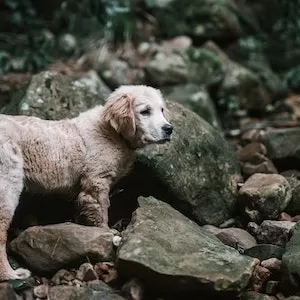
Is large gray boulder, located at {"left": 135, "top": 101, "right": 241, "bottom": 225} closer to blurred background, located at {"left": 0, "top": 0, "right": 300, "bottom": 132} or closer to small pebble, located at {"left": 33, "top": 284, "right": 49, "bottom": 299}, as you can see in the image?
small pebble, located at {"left": 33, "top": 284, "right": 49, "bottom": 299}

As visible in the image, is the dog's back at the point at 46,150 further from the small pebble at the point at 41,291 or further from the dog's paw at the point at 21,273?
the small pebble at the point at 41,291

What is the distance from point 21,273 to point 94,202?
86 cm

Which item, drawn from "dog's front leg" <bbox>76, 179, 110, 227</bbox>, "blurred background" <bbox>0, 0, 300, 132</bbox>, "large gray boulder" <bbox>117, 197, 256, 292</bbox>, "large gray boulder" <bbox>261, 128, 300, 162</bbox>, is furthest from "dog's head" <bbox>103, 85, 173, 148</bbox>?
"blurred background" <bbox>0, 0, 300, 132</bbox>

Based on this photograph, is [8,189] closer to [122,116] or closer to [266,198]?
[122,116]

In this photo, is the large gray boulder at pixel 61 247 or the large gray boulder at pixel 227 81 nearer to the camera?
the large gray boulder at pixel 61 247

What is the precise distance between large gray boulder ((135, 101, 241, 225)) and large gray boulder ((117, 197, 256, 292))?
0.85 m

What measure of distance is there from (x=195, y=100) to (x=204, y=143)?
8.80ft

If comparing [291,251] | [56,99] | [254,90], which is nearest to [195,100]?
[254,90]

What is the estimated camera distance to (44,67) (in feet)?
27.9

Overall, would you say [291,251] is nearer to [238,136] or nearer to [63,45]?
[238,136]

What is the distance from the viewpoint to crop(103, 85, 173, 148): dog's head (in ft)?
15.4

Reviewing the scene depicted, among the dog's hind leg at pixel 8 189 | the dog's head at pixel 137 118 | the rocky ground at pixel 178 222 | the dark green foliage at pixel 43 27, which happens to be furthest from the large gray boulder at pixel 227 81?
the dog's hind leg at pixel 8 189

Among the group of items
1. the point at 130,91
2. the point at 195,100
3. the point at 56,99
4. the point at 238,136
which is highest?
the point at 130,91

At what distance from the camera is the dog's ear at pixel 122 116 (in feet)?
15.4
